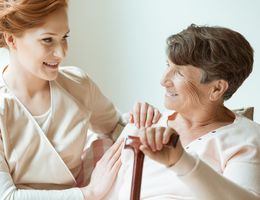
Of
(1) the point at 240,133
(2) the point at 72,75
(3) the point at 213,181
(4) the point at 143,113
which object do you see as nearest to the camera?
(3) the point at 213,181

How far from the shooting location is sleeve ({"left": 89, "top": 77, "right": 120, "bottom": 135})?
1.79 meters

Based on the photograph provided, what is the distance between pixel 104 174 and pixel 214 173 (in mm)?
507

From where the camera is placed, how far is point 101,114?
5.94ft

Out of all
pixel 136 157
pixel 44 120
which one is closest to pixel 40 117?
pixel 44 120

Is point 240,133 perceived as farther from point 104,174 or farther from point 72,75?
point 72,75

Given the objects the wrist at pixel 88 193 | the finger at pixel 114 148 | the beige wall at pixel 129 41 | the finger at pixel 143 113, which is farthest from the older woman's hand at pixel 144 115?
the beige wall at pixel 129 41

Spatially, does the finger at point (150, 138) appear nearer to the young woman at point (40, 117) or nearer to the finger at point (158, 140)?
the finger at point (158, 140)

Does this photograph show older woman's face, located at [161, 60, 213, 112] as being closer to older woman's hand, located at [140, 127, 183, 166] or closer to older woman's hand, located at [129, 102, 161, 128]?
older woman's hand, located at [129, 102, 161, 128]

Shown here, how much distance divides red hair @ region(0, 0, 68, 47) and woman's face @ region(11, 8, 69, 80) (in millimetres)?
18

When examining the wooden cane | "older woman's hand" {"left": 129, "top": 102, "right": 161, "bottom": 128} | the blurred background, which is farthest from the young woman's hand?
the blurred background

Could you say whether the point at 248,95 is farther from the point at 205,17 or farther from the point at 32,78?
the point at 32,78

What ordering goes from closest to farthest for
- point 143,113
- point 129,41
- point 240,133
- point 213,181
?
point 213,181 → point 240,133 → point 143,113 → point 129,41

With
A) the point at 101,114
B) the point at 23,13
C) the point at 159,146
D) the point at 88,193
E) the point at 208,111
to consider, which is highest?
the point at 23,13

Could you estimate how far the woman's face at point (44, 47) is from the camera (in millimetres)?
1536
